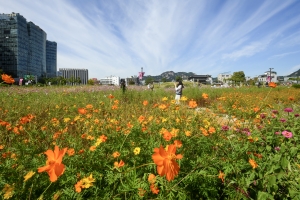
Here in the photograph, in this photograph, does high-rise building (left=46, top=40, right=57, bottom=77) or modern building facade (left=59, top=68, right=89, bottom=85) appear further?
modern building facade (left=59, top=68, right=89, bottom=85)

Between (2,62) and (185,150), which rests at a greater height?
(2,62)

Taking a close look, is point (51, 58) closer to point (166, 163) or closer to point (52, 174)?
point (52, 174)

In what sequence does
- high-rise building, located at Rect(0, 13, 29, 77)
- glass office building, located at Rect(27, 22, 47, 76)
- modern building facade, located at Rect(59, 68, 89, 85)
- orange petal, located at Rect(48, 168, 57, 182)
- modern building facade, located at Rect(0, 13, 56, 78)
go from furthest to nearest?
modern building facade, located at Rect(59, 68, 89, 85) < glass office building, located at Rect(27, 22, 47, 76) < modern building facade, located at Rect(0, 13, 56, 78) < high-rise building, located at Rect(0, 13, 29, 77) < orange petal, located at Rect(48, 168, 57, 182)

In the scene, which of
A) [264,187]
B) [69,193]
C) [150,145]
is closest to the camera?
[69,193]

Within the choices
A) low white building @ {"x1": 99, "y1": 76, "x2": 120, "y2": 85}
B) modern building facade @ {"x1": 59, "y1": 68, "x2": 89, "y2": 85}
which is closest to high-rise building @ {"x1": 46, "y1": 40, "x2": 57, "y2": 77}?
modern building facade @ {"x1": 59, "y1": 68, "x2": 89, "y2": 85}

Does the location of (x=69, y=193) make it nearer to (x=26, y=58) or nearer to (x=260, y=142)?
(x=260, y=142)

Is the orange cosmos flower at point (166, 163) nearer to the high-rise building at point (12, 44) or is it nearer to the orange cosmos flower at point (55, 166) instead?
the orange cosmos flower at point (55, 166)

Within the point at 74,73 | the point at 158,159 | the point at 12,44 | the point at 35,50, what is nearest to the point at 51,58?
the point at 74,73

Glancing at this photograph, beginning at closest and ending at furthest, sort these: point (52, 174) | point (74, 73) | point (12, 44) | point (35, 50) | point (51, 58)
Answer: point (52, 174)
point (12, 44)
point (35, 50)
point (51, 58)
point (74, 73)

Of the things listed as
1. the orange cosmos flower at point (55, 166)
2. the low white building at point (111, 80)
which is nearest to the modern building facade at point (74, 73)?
the low white building at point (111, 80)

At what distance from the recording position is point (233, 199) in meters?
1.08

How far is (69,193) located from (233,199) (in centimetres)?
98

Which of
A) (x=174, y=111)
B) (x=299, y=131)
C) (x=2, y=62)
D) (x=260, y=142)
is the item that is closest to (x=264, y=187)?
(x=260, y=142)

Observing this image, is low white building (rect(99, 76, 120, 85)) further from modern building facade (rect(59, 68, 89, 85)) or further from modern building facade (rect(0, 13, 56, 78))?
modern building facade (rect(0, 13, 56, 78))
